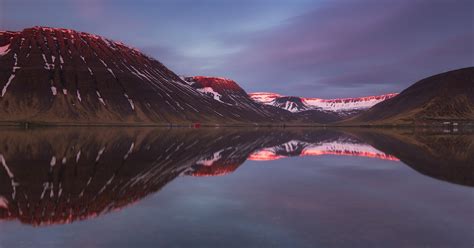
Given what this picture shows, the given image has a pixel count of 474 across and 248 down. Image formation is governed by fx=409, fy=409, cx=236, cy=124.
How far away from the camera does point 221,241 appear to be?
13625 mm

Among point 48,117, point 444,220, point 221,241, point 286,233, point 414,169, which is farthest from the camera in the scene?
point 48,117

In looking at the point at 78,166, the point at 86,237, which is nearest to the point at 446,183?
the point at 86,237

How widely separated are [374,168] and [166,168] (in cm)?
1815

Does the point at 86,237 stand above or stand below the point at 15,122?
below

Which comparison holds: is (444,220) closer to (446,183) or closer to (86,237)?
(446,183)

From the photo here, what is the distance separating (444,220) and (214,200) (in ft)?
34.2

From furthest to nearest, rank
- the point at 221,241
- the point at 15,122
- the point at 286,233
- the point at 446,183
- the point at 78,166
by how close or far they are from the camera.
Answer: the point at 15,122, the point at 78,166, the point at 446,183, the point at 286,233, the point at 221,241

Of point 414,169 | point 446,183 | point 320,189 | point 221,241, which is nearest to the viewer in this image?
point 221,241

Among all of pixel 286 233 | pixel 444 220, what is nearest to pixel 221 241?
pixel 286 233

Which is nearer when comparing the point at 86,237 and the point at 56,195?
the point at 86,237

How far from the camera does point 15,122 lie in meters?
180

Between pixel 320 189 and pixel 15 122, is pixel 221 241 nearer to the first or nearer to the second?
pixel 320 189

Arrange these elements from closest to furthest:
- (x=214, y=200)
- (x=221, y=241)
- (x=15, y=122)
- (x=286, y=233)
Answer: (x=221, y=241)
(x=286, y=233)
(x=214, y=200)
(x=15, y=122)

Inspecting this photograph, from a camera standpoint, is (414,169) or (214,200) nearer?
(214,200)
